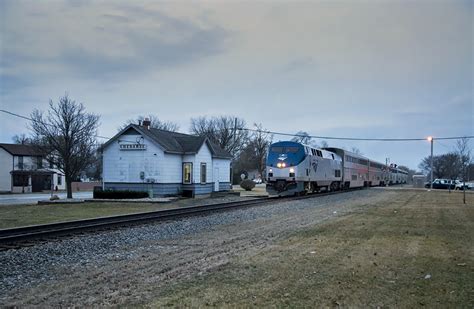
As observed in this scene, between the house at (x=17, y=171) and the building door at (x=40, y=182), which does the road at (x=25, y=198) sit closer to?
the house at (x=17, y=171)

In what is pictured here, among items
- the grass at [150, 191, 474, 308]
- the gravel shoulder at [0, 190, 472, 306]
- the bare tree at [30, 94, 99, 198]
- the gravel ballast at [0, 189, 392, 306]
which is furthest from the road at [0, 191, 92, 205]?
the grass at [150, 191, 474, 308]

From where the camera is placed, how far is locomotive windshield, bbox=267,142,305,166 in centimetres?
2912

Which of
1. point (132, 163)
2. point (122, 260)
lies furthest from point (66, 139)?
point (122, 260)

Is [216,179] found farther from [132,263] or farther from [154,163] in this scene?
[132,263]

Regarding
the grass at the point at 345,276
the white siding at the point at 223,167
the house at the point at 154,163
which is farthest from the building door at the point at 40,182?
the grass at the point at 345,276

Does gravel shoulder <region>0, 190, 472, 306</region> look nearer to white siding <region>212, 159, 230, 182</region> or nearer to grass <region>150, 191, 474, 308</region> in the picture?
grass <region>150, 191, 474, 308</region>

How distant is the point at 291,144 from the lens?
30.0 metres

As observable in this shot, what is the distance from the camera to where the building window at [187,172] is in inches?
1304

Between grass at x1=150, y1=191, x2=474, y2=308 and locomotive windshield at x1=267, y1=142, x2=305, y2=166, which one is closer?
grass at x1=150, y1=191, x2=474, y2=308

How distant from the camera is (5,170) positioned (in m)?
61.1

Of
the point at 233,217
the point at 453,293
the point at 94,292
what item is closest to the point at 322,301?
the point at 453,293

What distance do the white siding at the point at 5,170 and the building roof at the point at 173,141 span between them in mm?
36115

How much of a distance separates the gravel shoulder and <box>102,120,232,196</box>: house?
1695 centimetres

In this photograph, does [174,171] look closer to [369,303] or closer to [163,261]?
[163,261]
